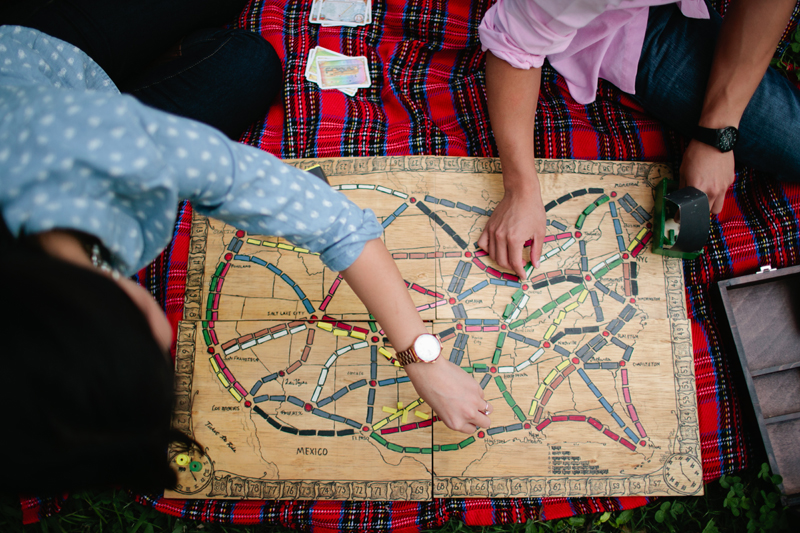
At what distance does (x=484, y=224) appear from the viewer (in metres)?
1.58

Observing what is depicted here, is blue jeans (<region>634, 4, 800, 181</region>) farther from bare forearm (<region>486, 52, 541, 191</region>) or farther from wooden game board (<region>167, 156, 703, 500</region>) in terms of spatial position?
bare forearm (<region>486, 52, 541, 191</region>)

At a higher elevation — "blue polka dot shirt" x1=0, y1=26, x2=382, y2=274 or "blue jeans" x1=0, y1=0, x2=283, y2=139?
"blue jeans" x1=0, y1=0, x2=283, y2=139

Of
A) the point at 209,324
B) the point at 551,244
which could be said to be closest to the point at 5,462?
the point at 209,324

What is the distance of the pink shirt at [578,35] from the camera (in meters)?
1.25

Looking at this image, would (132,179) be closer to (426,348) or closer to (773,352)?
(426,348)

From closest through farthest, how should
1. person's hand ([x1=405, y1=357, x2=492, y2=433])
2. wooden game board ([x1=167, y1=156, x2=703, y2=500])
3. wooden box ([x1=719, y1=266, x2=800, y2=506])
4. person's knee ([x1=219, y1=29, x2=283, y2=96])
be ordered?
person's hand ([x1=405, y1=357, x2=492, y2=433])
wooden game board ([x1=167, y1=156, x2=703, y2=500])
wooden box ([x1=719, y1=266, x2=800, y2=506])
person's knee ([x1=219, y1=29, x2=283, y2=96])

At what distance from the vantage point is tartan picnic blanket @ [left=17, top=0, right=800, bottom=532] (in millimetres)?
1525

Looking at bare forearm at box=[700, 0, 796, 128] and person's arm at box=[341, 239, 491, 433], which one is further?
bare forearm at box=[700, 0, 796, 128]

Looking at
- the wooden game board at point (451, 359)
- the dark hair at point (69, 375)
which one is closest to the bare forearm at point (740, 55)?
the wooden game board at point (451, 359)

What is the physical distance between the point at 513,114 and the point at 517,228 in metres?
0.37

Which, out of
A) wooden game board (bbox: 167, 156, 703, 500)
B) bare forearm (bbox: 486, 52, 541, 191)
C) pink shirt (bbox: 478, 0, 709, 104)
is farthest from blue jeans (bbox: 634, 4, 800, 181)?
bare forearm (bbox: 486, 52, 541, 191)

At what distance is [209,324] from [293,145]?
30.6 inches

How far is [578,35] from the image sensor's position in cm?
154

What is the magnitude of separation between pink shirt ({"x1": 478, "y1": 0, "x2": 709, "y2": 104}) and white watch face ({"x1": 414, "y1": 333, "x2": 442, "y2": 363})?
873 millimetres
